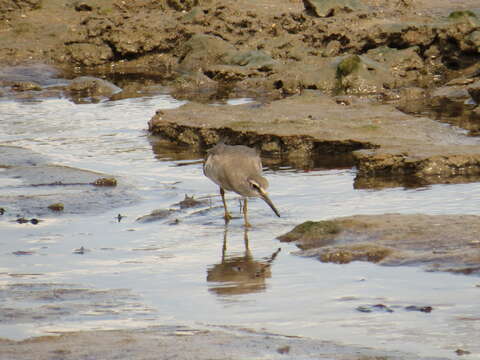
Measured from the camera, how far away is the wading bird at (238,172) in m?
8.04

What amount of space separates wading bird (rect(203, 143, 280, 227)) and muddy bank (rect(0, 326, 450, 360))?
2.85m

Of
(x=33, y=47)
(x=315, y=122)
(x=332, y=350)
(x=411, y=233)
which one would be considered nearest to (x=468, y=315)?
(x=332, y=350)

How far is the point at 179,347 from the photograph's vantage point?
4.93 metres

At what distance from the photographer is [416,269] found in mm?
6535

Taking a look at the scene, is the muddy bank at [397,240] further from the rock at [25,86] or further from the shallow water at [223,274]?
the rock at [25,86]

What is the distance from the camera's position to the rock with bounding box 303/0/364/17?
1873 cm

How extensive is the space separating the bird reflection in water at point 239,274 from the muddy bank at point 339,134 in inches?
109

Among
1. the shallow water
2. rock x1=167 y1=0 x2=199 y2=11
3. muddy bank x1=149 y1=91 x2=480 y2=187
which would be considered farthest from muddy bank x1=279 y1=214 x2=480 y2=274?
rock x1=167 y1=0 x2=199 y2=11

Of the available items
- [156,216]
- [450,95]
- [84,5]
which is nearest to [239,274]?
[156,216]

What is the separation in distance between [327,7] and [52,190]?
1023 centimetres

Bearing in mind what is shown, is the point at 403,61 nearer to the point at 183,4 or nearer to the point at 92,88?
the point at 92,88

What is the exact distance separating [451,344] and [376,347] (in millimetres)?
366

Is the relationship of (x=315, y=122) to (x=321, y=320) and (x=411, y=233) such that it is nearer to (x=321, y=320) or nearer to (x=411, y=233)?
(x=411, y=233)

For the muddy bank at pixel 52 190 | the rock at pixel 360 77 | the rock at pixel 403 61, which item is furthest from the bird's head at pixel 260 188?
the rock at pixel 403 61
